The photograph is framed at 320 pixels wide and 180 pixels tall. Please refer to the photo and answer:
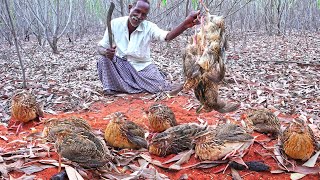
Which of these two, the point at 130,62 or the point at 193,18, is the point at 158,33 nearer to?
the point at 130,62

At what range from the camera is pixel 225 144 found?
114 inches

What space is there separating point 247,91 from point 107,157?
3.32 metres

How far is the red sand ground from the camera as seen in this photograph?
2.84 metres

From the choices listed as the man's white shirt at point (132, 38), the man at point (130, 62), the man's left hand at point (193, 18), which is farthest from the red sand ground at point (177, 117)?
the man's left hand at point (193, 18)

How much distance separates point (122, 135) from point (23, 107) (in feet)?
4.23

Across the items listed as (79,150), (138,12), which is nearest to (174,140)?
(79,150)

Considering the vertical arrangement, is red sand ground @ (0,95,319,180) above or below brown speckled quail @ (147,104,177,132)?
below

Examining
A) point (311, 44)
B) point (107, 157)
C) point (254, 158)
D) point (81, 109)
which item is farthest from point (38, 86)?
point (311, 44)

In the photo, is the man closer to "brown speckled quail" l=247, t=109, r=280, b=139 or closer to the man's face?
the man's face

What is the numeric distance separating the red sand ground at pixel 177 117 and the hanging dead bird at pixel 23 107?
5.3 inches

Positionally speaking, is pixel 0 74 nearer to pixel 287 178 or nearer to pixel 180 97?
pixel 180 97

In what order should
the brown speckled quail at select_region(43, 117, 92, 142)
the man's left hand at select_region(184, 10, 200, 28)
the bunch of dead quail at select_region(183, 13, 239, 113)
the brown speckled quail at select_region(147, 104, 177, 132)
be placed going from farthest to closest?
the brown speckled quail at select_region(147, 104, 177, 132), the man's left hand at select_region(184, 10, 200, 28), the brown speckled quail at select_region(43, 117, 92, 142), the bunch of dead quail at select_region(183, 13, 239, 113)

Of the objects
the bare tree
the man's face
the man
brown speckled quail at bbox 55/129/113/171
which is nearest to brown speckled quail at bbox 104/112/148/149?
brown speckled quail at bbox 55/129/113/171

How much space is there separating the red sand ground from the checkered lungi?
0.79 ft
